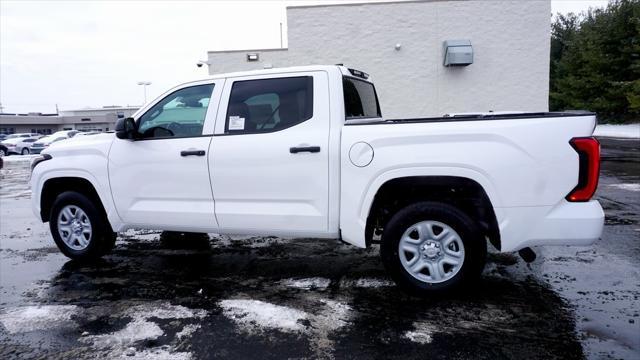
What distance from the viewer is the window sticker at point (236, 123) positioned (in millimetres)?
4609

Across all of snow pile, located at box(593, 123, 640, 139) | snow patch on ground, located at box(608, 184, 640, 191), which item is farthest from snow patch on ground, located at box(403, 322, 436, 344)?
snow pile, located at box(593, 123, 640, 139)

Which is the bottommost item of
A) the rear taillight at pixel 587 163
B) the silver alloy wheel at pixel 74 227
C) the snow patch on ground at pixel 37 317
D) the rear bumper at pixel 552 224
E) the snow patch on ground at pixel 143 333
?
the snow patch on ground at pixel 37 317

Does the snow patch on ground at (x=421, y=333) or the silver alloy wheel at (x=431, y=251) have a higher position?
the silver alloy wheel at (x=431, y=251)

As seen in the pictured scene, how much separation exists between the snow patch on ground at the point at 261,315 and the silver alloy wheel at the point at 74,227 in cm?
225

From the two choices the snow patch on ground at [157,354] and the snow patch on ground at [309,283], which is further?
the snow patch on ground at [309,283]

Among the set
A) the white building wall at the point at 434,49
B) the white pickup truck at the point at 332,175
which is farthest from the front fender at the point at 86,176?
the white building wall at the point at 434,49

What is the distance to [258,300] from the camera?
4184 millimetres

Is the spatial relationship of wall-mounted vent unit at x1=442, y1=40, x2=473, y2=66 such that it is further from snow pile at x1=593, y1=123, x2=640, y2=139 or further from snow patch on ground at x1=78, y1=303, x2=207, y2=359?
snow pile at x1=593, y1=123, x2=640, y2=139

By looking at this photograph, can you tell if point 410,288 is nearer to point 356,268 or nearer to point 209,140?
point 356,268

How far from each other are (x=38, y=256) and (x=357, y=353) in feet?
15.5

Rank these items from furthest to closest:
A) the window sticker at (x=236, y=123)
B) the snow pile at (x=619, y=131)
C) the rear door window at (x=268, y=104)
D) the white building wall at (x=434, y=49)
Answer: the snow pile at (x=619, y=131), the white building wall at (x=434, y=49), the window sticker at (x=236, y=123), the rear door window at (x=268, y=104)

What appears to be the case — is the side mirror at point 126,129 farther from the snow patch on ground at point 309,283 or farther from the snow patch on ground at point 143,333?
the snow patch on ground at point 309,283

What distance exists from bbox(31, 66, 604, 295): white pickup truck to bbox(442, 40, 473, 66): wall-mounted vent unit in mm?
13341

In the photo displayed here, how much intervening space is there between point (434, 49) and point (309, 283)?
15595mm
